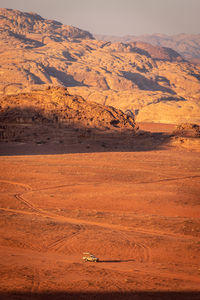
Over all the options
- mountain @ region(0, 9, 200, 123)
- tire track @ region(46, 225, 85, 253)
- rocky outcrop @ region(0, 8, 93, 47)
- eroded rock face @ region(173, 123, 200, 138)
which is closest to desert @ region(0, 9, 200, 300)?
tire track @ region(46, 225, 85, 253)

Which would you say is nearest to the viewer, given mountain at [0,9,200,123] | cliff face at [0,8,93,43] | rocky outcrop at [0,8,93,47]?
mountain at [0,9,200,123]

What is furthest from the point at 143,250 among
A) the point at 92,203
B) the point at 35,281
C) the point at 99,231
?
the point at 92,203

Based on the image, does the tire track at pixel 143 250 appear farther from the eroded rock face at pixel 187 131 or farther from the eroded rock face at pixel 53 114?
the eroded rock face at pixel 187 131

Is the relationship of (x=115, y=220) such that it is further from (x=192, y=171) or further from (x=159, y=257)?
(x=192, y=171)

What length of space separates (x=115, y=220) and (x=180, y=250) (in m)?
2.37

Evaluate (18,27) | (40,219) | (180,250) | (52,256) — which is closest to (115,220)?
(40,219)

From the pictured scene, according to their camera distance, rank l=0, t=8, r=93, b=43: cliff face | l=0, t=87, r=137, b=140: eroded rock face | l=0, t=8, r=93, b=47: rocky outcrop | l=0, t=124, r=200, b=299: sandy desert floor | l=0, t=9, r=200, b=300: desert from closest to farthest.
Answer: l=0, t=124, r=200, b=299: sandy desert floor < l=0, t=9, r=200, b=300: desert < l=0, t=87, r=137, b=140: eroded rock face < l=0, t=8, r=93, b=47: rocky outcrop < l=0, t=8, r=93, b=43: cliff face

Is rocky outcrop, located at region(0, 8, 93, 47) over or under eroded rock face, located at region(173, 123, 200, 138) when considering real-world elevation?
over

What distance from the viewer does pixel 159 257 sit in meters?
6.43

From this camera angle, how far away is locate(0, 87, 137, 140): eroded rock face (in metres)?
25.5

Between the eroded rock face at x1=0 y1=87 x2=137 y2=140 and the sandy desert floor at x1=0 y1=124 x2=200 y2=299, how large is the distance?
870 cm

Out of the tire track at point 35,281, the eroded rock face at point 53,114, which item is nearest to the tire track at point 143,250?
the tire track at point 35,281

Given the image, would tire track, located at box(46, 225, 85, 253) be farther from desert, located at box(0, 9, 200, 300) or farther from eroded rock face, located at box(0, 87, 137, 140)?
eroded rock face, located at box(0, 87, 137, 140)

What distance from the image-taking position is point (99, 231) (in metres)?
7.76
